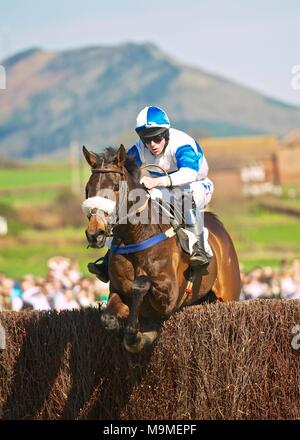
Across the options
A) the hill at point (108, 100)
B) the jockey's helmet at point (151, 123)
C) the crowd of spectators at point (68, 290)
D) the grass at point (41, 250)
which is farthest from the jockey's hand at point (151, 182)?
the hill at point (108, 100)

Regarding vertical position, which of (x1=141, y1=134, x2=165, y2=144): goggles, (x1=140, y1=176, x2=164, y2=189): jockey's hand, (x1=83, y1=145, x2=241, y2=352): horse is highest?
(x1=141, y1=134, x2=165, y2=144): goggles

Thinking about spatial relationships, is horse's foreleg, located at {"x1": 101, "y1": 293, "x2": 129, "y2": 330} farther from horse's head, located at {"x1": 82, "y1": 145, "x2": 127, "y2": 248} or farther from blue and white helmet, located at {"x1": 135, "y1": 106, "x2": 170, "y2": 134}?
blue and white helmet, located at {"x1": 135, "y1": 106, "x2": 170, "y2": 134}

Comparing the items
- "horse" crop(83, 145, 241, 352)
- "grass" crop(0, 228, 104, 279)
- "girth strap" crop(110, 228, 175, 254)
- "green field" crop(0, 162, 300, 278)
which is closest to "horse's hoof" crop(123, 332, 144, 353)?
"horse" crop(83, 145, 241, 352)

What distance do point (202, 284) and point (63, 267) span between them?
26.5 ft

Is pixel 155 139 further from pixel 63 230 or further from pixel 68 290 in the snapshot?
pixel 63 230

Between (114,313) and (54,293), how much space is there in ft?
21.1

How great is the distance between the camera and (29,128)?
108938 mm

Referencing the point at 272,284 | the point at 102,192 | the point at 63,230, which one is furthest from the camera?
the point at 63,230

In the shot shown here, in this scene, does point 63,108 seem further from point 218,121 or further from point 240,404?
point 240,404

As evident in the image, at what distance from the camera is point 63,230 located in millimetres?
57188

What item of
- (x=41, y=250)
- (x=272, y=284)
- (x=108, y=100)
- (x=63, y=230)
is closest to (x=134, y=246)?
(x=272, y=284)

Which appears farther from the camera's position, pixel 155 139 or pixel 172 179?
pixel 155 139

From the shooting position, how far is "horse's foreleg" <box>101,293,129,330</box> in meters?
7.93
